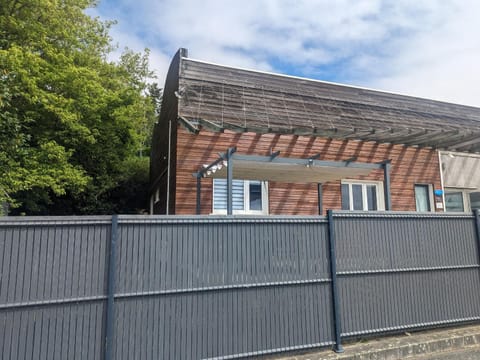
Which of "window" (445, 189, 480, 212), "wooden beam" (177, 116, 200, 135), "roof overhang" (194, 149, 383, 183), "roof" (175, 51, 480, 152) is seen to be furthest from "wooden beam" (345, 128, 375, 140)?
"window" (445, 189, 480, 212)

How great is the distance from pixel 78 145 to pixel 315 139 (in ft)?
26.9

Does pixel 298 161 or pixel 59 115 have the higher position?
pixel 59 115

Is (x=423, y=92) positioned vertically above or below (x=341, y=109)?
above

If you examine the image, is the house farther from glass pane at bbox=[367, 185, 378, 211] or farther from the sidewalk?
the sidewalk

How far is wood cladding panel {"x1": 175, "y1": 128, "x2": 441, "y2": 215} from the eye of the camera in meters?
7.96

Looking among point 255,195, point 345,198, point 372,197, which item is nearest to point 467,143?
point 372,197

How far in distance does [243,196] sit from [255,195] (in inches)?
14.5

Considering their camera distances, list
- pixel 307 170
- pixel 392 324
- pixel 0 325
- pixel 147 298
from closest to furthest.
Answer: pixel 0 325
pixel 147 298
pixel 392 324
pixel 307 170

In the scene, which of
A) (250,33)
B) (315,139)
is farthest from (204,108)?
(315,139)

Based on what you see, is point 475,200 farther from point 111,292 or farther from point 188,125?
point 111,292

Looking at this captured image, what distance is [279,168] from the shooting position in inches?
269

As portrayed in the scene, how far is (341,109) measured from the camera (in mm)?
10375

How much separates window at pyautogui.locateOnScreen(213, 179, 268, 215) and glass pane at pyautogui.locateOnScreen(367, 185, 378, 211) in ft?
11.4

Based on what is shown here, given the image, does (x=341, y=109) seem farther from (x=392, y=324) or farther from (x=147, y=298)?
(x=147, y=298)
